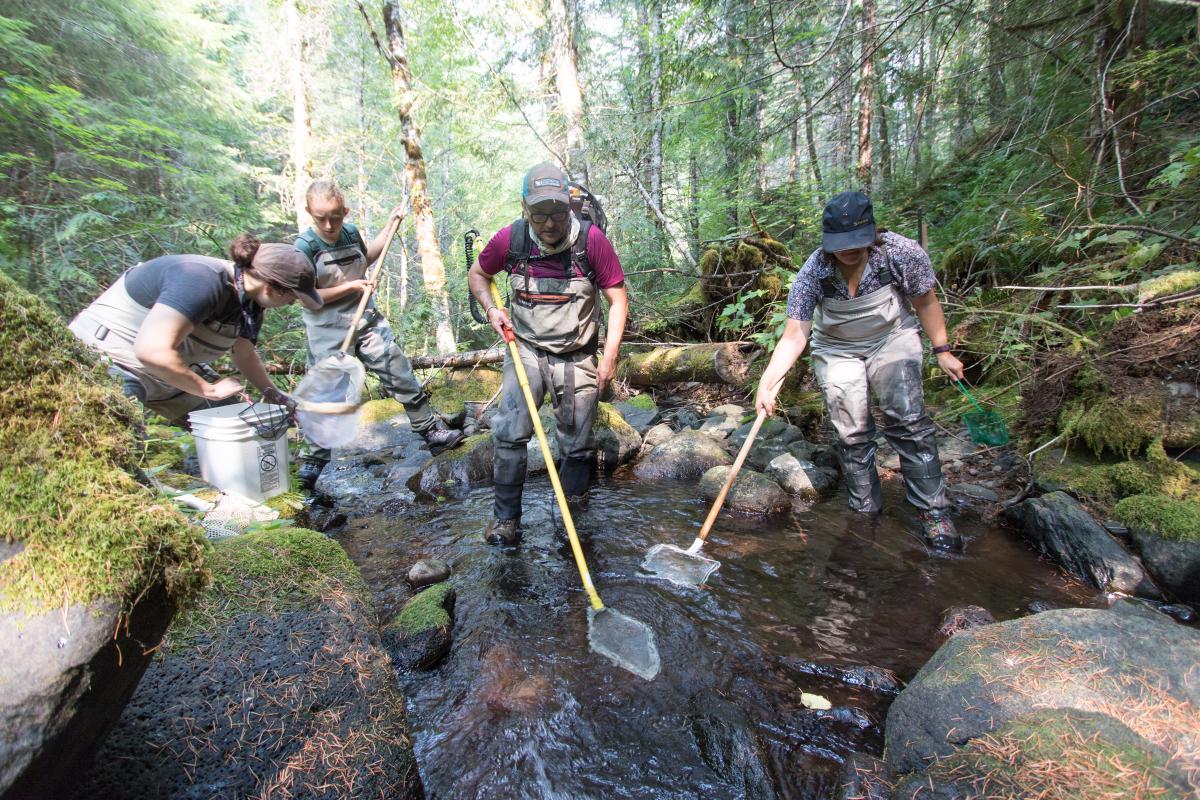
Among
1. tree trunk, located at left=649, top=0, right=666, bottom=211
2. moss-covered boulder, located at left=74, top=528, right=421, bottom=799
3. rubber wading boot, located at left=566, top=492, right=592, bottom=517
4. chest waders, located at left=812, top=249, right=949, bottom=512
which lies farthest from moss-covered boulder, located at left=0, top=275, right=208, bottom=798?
tree trunk, located at left=649, top=0, right=666, bottom=211

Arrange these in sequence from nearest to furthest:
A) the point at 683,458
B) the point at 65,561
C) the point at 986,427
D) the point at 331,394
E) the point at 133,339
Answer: the point at 65,561 < the point at 133,339 < the point at 331,394 < the point at 986,427 < the point at 683,458

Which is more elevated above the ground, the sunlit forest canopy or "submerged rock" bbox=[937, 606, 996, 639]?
the sunlit forest canopy

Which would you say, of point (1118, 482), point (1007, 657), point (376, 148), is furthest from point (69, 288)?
point (376, 148)

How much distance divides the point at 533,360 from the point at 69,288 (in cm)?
800

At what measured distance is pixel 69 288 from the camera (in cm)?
732

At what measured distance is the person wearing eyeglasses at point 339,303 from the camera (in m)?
4.77

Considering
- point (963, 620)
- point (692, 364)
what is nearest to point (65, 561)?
point (963, 620)

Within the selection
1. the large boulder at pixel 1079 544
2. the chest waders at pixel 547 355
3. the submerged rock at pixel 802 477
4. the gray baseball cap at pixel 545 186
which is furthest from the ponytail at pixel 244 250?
the large boulder at pixel 1079 544

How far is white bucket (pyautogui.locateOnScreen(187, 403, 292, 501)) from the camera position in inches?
151

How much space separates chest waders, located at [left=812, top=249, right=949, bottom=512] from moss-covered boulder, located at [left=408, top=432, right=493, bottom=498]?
12.1 feet

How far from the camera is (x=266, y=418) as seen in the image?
3.97m

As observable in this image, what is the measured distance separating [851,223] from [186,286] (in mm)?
4324

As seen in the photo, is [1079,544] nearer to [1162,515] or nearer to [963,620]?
[1162,515]

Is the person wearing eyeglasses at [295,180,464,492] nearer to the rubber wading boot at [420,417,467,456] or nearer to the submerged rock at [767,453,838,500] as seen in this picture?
the rubber wading boot at [420,417,467,456]
